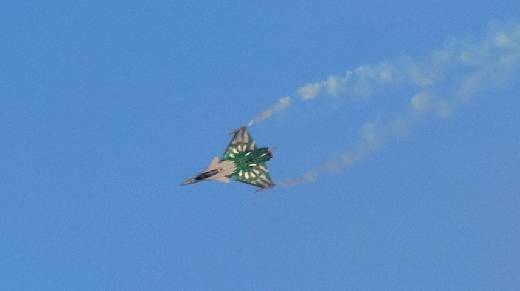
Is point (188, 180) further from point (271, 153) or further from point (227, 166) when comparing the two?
point (271, 153)

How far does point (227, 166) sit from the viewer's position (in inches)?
4518

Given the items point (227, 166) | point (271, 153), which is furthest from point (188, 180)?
point (271, 153)

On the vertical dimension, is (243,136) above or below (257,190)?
above

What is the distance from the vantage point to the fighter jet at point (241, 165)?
114 meters

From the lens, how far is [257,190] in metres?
115

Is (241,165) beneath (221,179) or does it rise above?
above

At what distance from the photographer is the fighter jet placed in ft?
374

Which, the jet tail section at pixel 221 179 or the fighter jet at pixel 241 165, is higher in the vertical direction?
the fighter jet at pixel 241 165

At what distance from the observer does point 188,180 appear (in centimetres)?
11425

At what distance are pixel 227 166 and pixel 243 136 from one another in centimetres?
520

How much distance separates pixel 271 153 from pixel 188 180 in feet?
42.4

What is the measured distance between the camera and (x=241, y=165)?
377ft

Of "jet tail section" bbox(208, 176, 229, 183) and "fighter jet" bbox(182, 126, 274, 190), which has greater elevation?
"fighter jet" bbox(182, 126, 274, 190)

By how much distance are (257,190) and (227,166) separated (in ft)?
18.5
